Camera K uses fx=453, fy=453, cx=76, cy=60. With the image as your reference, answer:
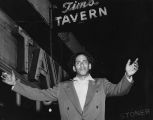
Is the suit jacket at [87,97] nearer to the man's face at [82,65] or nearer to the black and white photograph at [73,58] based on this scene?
the black and white photograph at [73,58]

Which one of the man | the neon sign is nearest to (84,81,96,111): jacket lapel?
the man

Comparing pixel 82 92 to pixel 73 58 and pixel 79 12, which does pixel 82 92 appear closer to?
pixel 73 58

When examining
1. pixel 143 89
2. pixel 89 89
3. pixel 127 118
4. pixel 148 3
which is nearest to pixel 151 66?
pixel 143 89

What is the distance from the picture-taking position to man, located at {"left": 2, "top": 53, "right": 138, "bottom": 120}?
4988mm

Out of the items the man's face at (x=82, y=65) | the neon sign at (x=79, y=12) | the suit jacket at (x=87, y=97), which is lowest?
the suit jacket at (x=87, y=97)

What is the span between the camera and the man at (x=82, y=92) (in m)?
4.99

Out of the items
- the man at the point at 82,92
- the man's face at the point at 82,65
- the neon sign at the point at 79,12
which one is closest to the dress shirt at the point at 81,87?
the man at the point at 82,92

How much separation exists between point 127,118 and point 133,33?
287cm

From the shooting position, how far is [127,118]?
14.6m

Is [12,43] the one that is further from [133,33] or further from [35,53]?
[133,33]

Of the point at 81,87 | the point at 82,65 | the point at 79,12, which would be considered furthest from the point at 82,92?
the point at 79,12

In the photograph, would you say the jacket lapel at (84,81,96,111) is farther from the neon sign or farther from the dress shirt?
the neon sign

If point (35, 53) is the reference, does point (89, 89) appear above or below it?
below

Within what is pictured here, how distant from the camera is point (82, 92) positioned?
5191 mm
